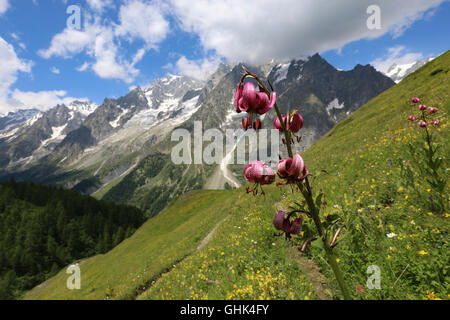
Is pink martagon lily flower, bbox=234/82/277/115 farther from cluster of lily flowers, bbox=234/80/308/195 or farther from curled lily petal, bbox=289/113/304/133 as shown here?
curled lily petal, bbox=289/113/304/133

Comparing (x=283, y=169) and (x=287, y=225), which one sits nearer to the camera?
(x=283, y=169)

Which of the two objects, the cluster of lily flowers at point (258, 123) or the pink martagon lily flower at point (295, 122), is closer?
the cluster of lily flowers at point (258, 123)

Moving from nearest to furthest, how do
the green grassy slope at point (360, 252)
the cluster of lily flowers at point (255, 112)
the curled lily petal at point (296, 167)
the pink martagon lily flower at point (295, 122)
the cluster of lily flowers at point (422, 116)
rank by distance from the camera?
the curled lily petal at point (296, 167) → the cluster of lily flowers at point (255, 112) → the pink martagon lily flower at point (295, 122) → the green grassy slope at point (360, 252) → the cluster of lily flowers at point (422, 116)

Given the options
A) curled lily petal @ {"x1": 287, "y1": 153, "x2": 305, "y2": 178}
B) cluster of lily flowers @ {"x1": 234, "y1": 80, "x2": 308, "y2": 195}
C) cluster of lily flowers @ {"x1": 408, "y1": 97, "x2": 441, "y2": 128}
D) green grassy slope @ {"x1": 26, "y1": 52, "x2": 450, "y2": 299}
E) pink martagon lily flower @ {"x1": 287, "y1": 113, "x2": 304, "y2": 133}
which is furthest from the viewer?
cluster of lily flowers @ {"x1": 408, "y1": 97, "x2": 441, "y2": 128}

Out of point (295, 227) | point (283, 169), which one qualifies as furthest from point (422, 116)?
point (283, 169)

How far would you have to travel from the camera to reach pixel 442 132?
8680 millimetres

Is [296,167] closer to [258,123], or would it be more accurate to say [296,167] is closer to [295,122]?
[258,123]

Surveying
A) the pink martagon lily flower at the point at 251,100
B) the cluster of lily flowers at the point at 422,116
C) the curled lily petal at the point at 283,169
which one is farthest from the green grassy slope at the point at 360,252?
the cluster of lily flowers at the point at 422,116

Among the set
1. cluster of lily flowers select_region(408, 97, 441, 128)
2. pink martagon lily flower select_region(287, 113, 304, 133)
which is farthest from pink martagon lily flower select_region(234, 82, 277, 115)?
cluster of lily flowers select_region(408, 97, 441, 128)

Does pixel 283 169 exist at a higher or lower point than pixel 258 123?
lower

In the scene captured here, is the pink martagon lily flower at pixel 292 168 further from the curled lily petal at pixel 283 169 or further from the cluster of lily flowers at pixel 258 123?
the cluster of lily flowers at pixel 258 123

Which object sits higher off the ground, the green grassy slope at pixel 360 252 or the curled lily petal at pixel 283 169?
the curled lily petal at pixel 283 169

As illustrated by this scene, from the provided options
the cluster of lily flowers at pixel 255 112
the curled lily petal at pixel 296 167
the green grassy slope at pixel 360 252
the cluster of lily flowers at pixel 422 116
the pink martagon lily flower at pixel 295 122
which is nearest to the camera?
the curled lily petal at pixel 296 167
